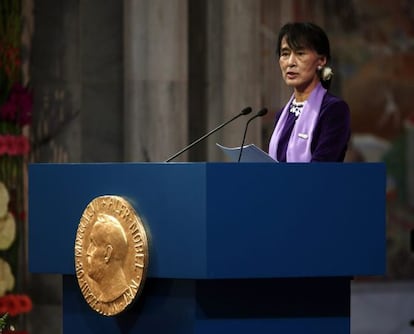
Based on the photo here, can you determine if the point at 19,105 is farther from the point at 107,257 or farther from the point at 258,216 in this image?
the point at 258,216

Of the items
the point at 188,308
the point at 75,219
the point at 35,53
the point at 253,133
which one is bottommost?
the point at 188,308

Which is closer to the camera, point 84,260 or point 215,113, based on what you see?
point 84,260

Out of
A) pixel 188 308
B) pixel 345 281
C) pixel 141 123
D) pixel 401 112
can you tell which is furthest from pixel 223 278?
pixel 401 112

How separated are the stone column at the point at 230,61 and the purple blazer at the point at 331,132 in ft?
11.3

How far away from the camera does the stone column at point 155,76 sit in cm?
838

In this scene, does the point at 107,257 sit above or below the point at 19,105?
below

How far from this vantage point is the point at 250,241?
4496 mm

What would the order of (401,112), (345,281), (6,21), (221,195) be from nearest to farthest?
(221,195) → (345,281) → (6,21) → (401,112)

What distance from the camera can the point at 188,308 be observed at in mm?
4566

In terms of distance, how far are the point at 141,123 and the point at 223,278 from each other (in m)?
4.04

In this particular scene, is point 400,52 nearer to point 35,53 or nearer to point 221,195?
point 35,53

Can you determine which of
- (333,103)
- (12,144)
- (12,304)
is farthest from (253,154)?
(12,304)

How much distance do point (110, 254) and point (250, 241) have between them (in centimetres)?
57

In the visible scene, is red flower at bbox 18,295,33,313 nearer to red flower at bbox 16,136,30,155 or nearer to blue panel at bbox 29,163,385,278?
red flower at bbox 16,136,30,155
